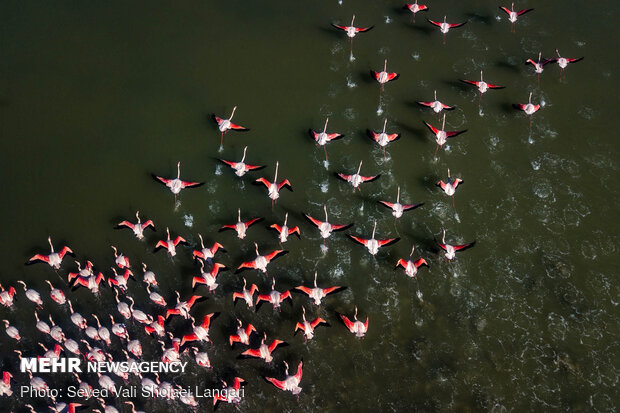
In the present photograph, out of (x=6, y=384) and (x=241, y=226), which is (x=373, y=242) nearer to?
(x=241, y=226)

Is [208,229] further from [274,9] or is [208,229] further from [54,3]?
[54,3]

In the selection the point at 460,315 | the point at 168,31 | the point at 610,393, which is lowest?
the point at 610,393

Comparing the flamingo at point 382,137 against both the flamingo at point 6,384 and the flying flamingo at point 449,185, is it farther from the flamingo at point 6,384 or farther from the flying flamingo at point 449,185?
the flamingo at point 6,384

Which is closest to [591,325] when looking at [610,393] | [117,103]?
[610,393]

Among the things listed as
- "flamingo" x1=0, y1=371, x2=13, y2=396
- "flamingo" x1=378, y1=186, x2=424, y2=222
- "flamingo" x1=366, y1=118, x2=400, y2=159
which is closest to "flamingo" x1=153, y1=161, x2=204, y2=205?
"flamingo" x1=366, y1=118, x2=400, y2=159

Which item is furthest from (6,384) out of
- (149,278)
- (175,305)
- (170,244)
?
(170,244)

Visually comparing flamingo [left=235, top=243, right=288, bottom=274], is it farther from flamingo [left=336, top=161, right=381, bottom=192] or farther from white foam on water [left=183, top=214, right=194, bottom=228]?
flamingo [left=336, top=161, right=381, bottom=192]
